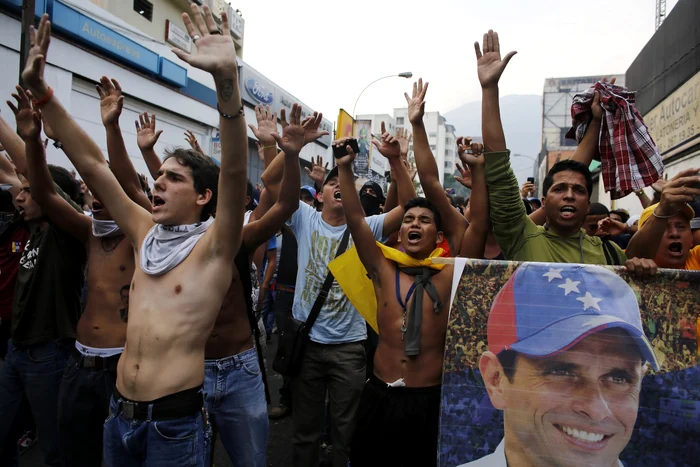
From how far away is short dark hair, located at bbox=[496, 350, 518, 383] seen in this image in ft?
7.91

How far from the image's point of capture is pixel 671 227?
11.2 feet

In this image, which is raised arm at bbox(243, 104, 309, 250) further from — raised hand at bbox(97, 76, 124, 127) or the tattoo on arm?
raised hand at bbox(97, 76, 124, 127)

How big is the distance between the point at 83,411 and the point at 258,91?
22.5m

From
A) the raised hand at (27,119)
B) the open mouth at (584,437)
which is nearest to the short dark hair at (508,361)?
the open mouth at (584,437)

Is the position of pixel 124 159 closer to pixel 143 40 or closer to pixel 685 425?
pixel 685 425

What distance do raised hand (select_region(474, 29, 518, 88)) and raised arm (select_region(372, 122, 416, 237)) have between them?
880 mm

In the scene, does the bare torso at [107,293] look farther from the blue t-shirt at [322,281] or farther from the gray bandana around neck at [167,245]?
the blue t-shirt at [322,281]

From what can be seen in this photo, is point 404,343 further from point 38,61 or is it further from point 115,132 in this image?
point 38,61

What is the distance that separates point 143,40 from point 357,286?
1665 centimetres

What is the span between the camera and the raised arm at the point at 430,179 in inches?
131

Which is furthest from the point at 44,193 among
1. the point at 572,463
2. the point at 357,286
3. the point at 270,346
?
the point at 270,346

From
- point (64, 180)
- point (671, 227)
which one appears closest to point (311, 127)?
point (64, 180)

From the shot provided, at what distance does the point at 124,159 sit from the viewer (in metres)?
3.05

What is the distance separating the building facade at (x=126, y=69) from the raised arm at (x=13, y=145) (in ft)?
24.1
